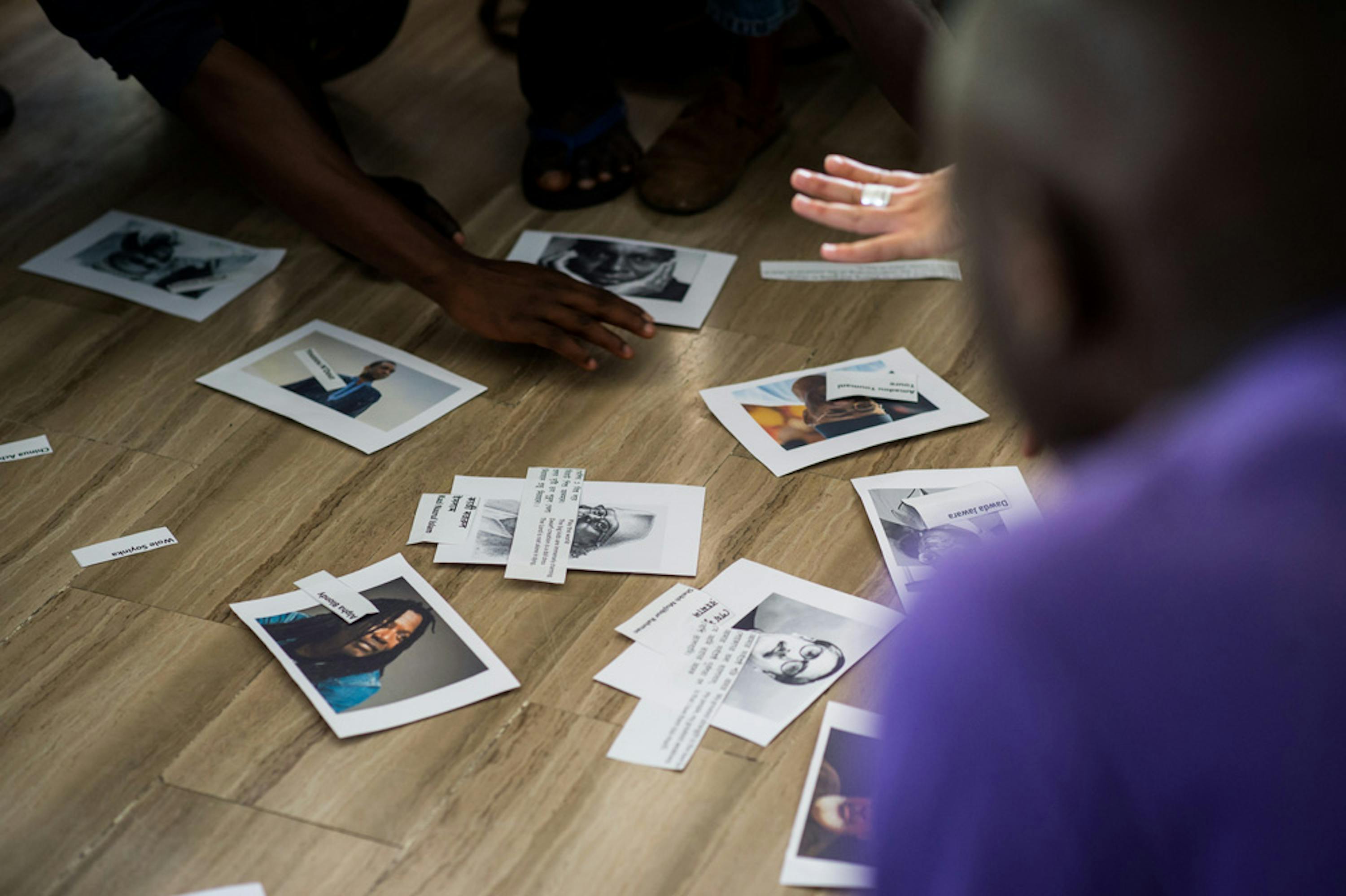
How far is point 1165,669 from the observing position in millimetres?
552

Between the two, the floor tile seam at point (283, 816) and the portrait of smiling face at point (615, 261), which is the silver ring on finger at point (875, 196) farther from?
the floor tile seam at point (283, 816)

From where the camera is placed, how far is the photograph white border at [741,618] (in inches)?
52.6

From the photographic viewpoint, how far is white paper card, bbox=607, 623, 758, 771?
132 cm

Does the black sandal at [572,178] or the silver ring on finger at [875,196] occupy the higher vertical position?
the silver ring on finger at [875,196]

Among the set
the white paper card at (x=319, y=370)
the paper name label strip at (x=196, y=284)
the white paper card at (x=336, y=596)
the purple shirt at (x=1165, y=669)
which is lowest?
the white paper card at (x=336, y=596)

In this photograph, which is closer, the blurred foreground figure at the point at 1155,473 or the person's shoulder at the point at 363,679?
the blurred foreground figure at the point at 1155,473

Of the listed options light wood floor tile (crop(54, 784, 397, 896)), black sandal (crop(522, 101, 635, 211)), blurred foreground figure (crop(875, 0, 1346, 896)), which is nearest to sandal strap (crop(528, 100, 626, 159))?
black sandal (crop(522, 101, 635, 211))

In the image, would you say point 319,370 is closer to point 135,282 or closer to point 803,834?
point 135,282

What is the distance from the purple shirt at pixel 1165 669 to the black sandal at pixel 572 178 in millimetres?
1799

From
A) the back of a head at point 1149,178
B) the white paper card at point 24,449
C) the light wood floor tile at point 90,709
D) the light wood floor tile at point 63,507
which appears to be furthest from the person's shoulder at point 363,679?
the back of a head at point 1149,178

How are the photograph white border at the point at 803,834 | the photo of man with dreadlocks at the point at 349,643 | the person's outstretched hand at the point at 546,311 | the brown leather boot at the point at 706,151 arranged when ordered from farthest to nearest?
1. the brown leather boot at the point at 706,151
2. the person's outstretched hand at the point at 546,311
3. the photo of man with dreadlocks at the point at 349,643
4. the photograph white border at the point at 803,834

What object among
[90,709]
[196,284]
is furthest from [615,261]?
[90,709]

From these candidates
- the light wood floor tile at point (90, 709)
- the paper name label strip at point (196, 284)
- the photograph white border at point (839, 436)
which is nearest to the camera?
the light wood floor tile at point (90, 709)

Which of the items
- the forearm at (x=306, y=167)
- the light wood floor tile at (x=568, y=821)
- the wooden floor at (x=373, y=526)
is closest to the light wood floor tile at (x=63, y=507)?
the wooden floor at (x=373, y=526)
